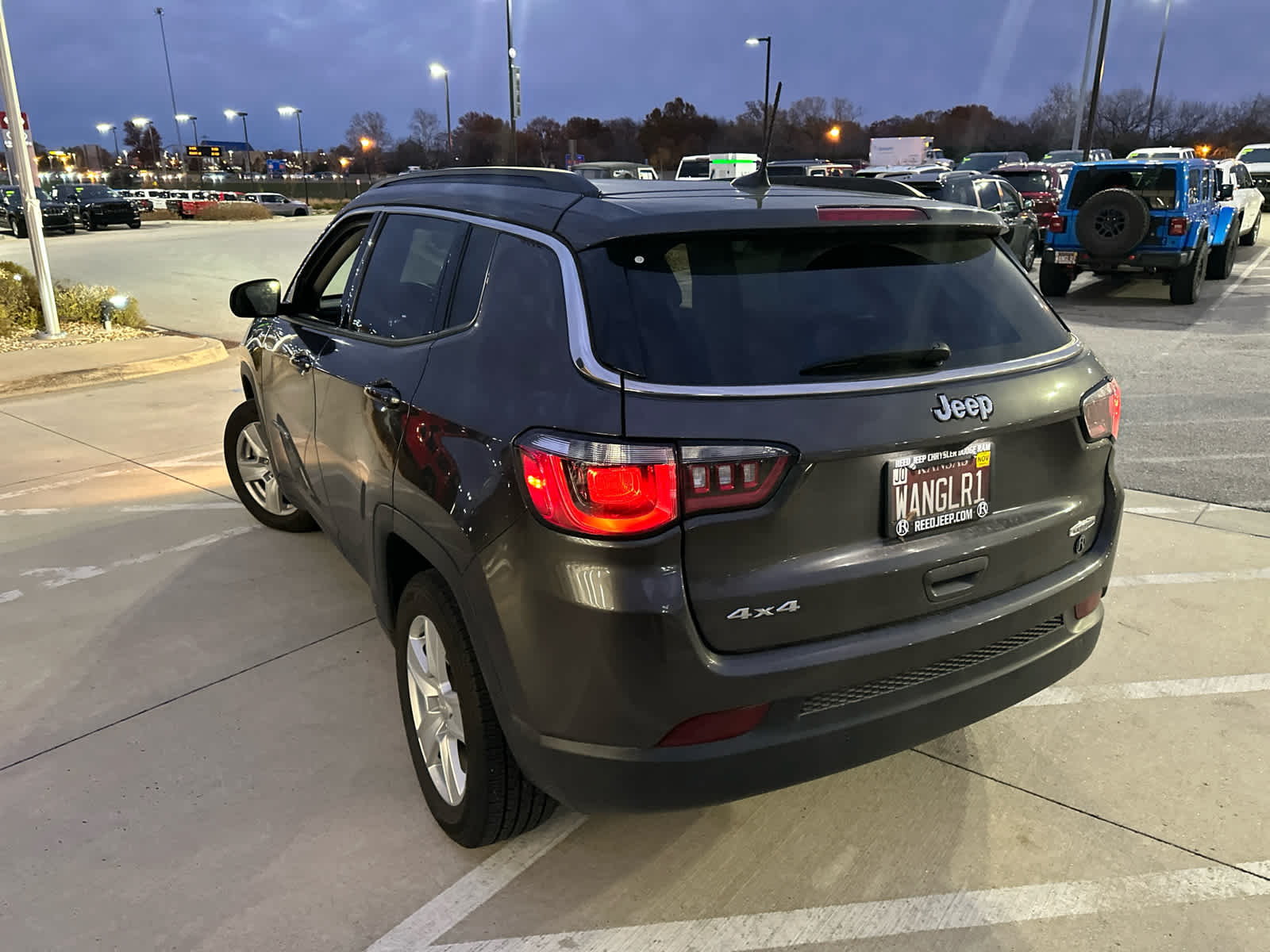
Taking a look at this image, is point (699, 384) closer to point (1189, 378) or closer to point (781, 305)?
point (781, 305)

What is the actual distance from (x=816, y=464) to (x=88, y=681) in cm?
312

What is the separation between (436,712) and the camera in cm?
291

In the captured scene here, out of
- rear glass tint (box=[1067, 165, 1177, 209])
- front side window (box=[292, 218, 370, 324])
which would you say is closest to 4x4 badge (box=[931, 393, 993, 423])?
front side window (box=[292, 218, 370, 324])

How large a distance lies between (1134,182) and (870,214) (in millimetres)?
13027

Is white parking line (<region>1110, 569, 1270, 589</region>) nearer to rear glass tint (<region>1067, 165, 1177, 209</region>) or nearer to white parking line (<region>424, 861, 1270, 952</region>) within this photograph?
white parking line (<region>424, 861, 1270, 952</region>)

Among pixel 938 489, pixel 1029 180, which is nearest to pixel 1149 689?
pixel 938 489

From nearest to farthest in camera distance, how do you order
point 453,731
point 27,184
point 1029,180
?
point 453,731 < point 27,184 < point 1029,180

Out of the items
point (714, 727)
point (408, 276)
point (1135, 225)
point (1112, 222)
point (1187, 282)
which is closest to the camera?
point (714, 727)

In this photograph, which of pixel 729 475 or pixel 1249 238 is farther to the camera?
pixel 1249 238

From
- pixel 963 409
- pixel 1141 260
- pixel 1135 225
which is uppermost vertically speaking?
pixel 963 409

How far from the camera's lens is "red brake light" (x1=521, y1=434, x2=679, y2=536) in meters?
2.10

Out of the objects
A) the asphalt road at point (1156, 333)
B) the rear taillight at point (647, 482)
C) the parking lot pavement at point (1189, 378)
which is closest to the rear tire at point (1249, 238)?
the asphalt road at point (1156, 333)

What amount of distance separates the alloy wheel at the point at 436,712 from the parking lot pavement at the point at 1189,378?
488cm

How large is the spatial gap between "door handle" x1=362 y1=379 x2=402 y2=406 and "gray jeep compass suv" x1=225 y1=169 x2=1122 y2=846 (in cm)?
1
